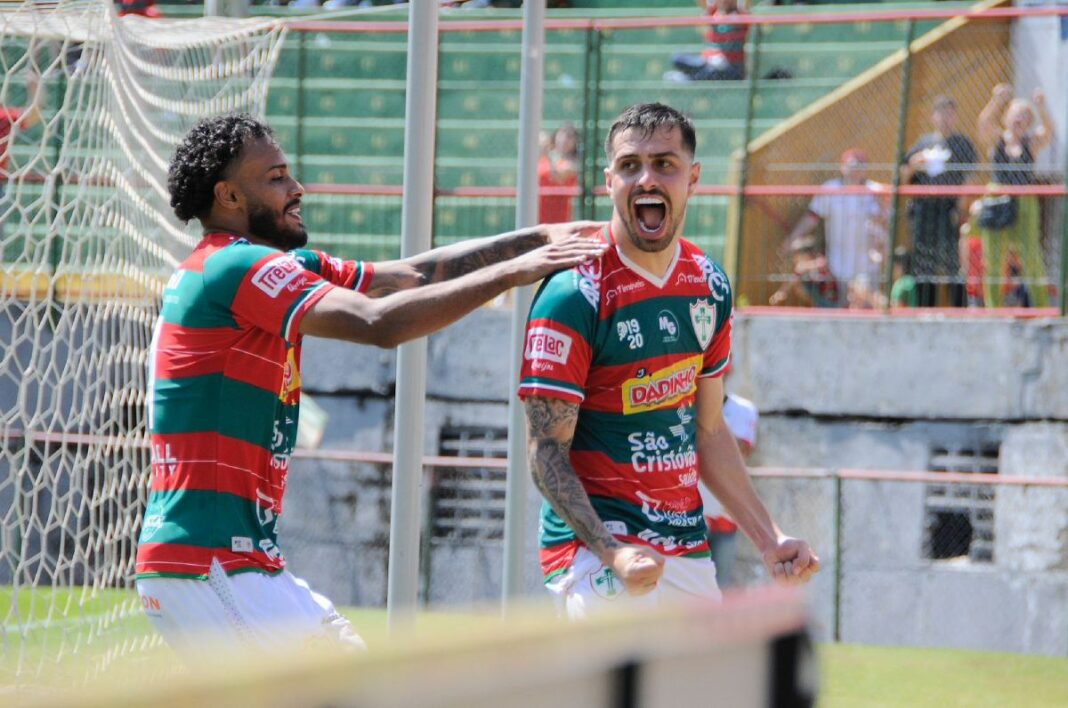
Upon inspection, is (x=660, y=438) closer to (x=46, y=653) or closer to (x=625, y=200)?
(x=625, y=200)

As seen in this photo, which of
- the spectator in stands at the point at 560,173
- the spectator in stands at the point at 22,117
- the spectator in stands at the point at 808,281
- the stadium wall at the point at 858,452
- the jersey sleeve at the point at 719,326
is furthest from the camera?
the spectator in stands at the point at 560,173

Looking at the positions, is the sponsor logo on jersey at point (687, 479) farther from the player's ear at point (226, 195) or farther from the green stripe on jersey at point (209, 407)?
the player's ear at point (226, 195)

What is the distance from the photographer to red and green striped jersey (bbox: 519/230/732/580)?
4348mm

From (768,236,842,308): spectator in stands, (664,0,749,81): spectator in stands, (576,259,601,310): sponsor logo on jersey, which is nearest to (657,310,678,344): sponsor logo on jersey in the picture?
(576,259,601,310): sponsor logo on jersey

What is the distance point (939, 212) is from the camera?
1211 centimetres

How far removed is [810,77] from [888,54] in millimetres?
728

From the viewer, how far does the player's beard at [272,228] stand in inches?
170

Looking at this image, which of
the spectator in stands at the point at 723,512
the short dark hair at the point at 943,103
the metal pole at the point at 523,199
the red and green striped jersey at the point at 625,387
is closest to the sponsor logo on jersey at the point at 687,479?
the red and green striped jersey at the point at 625,387

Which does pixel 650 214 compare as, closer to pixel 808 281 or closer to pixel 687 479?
pixel 687 479

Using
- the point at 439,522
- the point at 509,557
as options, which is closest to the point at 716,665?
the point at 509,557

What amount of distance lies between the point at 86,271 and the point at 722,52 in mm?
7875

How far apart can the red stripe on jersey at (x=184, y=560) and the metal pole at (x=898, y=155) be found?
8735mm

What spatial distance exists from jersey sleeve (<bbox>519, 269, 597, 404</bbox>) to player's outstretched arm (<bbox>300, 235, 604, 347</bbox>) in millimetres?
438

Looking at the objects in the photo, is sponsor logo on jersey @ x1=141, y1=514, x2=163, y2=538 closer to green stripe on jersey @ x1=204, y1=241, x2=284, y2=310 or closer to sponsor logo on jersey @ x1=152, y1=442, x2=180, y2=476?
sponsor logo on jersey @ x1=152, y1=442, x2=180, y2=476
